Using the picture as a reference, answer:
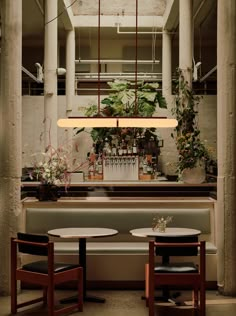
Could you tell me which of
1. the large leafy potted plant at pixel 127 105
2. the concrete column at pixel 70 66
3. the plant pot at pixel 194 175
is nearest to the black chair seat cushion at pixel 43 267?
the plant pot at pixel 194 175

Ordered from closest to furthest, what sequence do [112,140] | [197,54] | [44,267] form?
[44,267]
[112,140]
[197,54]

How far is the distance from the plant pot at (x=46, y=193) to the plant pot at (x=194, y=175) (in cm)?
200

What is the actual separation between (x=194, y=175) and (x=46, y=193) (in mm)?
2212

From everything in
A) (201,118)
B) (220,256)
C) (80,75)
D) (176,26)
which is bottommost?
(220,256)

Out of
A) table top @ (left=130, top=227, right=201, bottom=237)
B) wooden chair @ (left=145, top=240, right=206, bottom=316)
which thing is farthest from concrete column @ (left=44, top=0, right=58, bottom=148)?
wooden chair @ (left=145, top=240, right=206, bottom=316)

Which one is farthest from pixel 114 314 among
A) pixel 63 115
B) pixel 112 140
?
pixel 63 115

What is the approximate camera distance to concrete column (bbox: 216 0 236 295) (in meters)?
6.80

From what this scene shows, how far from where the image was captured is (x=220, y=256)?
6898mm

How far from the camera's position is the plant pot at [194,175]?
8.21 metres

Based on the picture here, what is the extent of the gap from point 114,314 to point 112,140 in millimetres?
6310

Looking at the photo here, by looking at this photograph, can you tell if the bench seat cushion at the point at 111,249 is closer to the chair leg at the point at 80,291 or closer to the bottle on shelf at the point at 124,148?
the chair leg at the point at 80,291

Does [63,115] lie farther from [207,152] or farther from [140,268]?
[140,268]

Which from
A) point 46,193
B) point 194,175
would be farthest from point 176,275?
point 194,175

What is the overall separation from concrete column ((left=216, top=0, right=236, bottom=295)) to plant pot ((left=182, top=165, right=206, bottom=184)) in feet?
4.15
